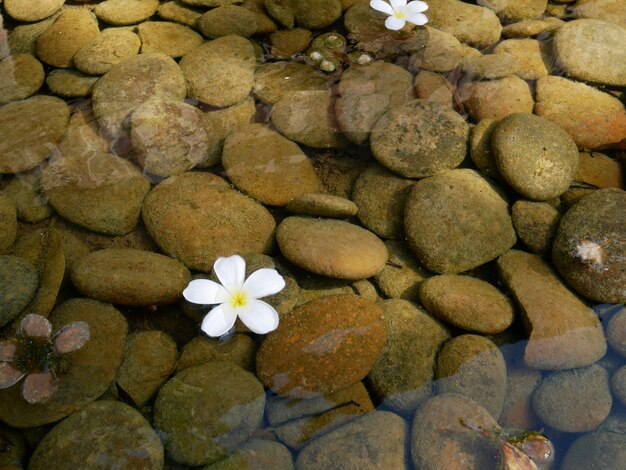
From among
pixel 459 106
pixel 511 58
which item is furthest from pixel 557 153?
→ pixel 511 58

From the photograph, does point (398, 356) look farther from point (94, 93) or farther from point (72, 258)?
point (94, 93)

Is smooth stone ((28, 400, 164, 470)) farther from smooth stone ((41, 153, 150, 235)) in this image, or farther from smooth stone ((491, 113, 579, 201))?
smooth stone ((491, 113, 579, 201))

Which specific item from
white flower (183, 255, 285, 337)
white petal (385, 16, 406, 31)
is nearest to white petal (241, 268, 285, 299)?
white flower (183, 255, 285, 337)

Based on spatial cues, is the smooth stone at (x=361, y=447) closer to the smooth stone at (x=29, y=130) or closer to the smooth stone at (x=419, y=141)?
the smooth stone at (x=419, y=141)

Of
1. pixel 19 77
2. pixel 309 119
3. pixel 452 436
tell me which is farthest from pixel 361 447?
pixel 19 77

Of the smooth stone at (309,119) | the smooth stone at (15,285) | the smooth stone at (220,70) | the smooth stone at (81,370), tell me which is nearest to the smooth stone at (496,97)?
the smooth stone at (309,119)
